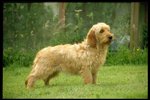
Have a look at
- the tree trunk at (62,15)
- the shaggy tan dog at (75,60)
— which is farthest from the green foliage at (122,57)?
the tree trunk at (62,15)

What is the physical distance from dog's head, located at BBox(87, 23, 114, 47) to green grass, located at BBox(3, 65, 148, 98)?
68cm

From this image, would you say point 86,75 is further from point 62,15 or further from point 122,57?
point 62,15

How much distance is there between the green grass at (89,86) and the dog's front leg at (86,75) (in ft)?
0.37

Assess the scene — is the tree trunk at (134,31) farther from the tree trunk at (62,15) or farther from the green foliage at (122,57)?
the tree trunk at (62,15)

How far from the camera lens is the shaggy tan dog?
9.06 m

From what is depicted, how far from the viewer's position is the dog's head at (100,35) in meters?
8.80

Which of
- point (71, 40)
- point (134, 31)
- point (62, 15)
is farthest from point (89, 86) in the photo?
point (71, 40)

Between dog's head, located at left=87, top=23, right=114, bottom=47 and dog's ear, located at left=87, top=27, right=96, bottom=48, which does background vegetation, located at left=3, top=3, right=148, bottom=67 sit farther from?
dog's ear, located at left=87, top=27, right=96, bottom=48

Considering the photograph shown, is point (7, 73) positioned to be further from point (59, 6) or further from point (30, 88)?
point (59, 6)

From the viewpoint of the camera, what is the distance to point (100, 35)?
8.91m

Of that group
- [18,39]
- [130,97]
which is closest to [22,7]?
[18,39]

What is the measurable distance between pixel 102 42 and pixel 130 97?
2231 mm

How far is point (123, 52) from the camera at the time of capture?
9.67m

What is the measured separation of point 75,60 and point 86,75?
33 centimetres
